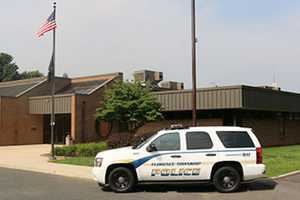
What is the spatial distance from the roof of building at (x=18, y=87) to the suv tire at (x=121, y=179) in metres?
33.0

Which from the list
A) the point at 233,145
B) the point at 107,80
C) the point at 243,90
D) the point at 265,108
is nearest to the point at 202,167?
the point at 233,145

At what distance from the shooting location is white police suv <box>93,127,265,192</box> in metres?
14.1

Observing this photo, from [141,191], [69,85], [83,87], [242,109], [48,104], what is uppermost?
[69,85]

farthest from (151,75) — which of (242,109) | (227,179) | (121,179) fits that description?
(227,179)

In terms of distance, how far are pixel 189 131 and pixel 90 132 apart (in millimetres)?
27971

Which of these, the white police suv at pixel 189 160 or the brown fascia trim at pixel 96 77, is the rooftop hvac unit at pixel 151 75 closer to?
the brown fascia trim at pixel 96 77

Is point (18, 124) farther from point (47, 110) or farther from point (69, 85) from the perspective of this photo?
point (69, 85)

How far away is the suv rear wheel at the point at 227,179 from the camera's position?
551 inches

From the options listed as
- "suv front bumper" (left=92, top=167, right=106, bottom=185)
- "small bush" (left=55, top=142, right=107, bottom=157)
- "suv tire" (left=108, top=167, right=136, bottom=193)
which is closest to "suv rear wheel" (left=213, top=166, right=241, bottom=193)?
"suv tire" (left=108, top=167, right=136, bottom=193)

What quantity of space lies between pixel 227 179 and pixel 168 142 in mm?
1879

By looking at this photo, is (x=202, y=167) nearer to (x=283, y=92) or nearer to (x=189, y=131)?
(x=189, y=131)

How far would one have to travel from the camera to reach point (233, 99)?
3269cm

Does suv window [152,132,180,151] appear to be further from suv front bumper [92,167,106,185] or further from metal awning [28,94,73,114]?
metal awning [28,94,73,114]

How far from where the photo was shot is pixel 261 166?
560 inches
